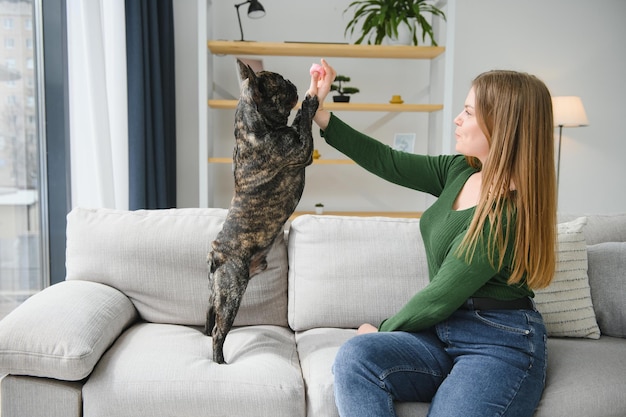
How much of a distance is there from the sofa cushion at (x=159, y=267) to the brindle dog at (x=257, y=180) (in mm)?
247

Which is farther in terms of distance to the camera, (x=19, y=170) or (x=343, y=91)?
(x=343, y=91)

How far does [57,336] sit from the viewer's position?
4.83 feet

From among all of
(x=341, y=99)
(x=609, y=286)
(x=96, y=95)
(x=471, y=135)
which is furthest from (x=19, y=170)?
(x=609, y=286)

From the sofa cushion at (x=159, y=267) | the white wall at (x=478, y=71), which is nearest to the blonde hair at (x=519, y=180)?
the sofa cushion at (x=159, y=267)

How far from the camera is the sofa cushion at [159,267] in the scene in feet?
6.20

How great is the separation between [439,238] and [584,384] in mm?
529

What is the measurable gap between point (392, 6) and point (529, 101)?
2.26m

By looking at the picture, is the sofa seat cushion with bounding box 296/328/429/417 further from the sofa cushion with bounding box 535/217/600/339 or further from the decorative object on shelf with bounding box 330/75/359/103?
the decorative object on shelf with bounding box 330/75/359/103

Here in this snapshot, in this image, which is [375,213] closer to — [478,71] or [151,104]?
[478,71]

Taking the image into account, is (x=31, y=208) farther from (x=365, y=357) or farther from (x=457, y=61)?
(x=457, y=61)

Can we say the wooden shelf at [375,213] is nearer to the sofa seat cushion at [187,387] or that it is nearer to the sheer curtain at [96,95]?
the sheer curtain at [96,95]

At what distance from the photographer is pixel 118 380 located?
1.48 metres

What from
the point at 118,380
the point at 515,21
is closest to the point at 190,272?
the point at 118,380

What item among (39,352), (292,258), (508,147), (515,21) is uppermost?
(515,21)
